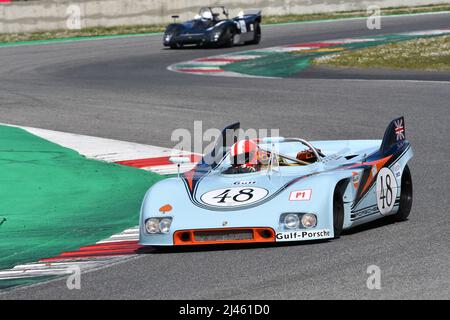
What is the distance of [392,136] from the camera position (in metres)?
10.3

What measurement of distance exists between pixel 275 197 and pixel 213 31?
23.0 m

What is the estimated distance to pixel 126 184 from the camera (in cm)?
1212

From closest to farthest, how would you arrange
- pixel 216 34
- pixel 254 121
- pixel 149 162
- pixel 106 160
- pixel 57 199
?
pixel 57 199
pixel 149 162
pixel 106 160
pixel 254 121
pixel 216 34

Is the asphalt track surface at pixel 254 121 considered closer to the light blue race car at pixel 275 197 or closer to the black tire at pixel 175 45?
the light blue race car at pixel 275 197

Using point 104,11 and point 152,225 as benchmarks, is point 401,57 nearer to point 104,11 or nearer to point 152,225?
point 104,11

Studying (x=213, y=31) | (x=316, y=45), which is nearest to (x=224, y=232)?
(x=316, y=45)

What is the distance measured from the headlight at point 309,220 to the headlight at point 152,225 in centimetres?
119

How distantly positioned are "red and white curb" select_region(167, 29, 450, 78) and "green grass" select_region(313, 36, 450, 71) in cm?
215

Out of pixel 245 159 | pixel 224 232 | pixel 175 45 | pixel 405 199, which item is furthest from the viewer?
pixel 175 45

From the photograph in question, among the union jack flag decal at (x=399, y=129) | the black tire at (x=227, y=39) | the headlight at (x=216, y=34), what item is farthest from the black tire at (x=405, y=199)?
the black tire at (x=227, y=39)

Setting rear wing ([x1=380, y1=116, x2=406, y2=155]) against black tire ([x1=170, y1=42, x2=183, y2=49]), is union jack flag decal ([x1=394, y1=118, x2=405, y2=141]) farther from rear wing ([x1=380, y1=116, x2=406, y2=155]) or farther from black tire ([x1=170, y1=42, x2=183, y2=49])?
black tire ([x1=170, y1=42, x2=183, y2=49])

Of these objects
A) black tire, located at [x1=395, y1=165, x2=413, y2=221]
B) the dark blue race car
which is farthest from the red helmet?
the dark blue race car
